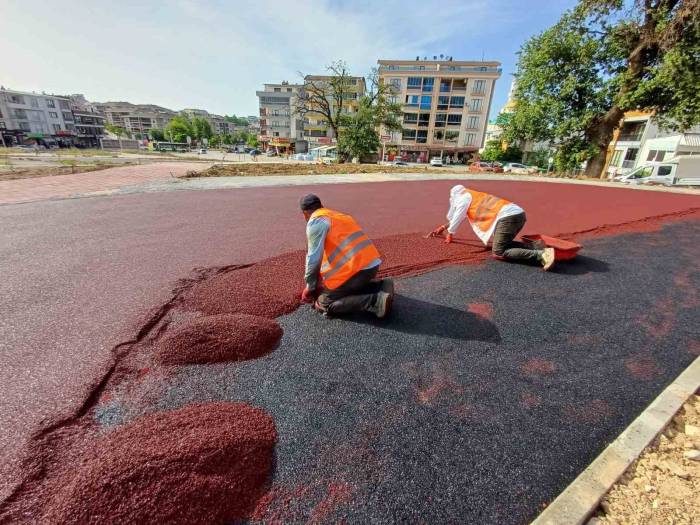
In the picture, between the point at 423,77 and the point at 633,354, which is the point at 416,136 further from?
the point at 633,354

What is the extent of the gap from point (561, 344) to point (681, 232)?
232 inches

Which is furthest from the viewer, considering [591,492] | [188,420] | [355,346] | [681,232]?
[681,232]

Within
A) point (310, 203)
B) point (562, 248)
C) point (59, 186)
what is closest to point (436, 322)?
point (310, 203)

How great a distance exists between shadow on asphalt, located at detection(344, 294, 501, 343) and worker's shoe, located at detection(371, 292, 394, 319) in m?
0.14

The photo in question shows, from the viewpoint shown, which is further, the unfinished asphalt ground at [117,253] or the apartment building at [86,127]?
the apartment building at [86,127]

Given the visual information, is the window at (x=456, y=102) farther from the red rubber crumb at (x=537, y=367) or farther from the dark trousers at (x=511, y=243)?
the red rubber crumb at (x=537, y=367)

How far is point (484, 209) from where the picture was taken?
4.23m

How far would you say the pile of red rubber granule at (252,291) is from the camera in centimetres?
297

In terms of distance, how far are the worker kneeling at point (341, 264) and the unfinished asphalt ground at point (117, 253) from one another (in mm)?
942

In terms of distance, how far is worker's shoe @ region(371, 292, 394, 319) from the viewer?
269 centimetres

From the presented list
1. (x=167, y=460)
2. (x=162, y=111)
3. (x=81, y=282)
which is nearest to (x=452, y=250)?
(x=167, y=460)

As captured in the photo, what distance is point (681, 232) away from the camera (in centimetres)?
602

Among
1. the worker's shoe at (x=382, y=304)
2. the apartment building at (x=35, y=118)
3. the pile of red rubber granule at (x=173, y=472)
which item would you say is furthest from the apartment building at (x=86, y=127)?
the pile of red rubber granule at (x=173, y=472)

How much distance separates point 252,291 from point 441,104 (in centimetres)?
5246
